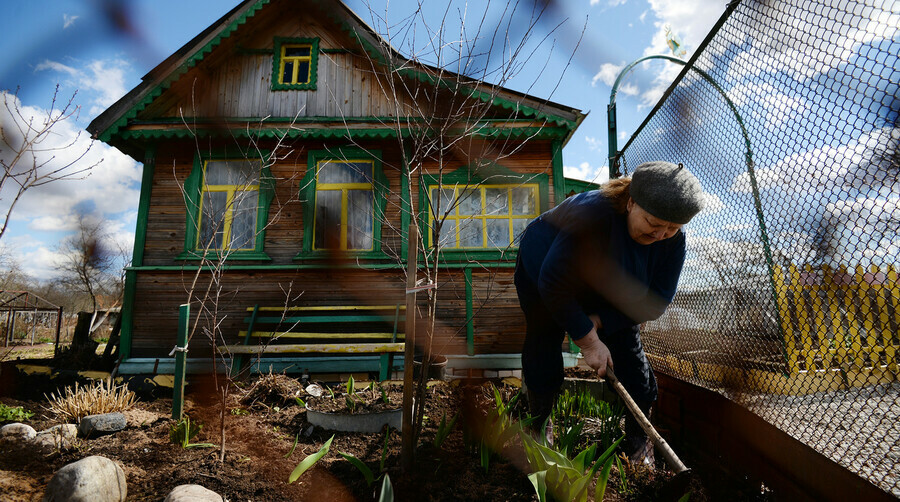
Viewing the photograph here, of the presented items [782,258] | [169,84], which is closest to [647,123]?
[782,258]

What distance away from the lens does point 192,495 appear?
5.36ft

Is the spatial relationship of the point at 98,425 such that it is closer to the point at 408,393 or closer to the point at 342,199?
the point at 408,393

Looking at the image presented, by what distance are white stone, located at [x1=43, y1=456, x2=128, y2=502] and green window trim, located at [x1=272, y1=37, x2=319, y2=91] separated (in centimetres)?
608

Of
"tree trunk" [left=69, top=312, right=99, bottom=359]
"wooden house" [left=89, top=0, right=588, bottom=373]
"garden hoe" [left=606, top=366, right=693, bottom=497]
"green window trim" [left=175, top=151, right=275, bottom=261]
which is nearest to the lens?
"garden hoe" [left=606, top=366, right=693, bottom=497]

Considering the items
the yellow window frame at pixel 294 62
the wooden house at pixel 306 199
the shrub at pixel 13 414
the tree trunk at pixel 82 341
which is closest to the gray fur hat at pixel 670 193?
the wooden house at pixel 306 199

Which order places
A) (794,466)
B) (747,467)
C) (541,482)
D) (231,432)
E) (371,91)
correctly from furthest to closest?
(371,91) < (231,432) < (747,467) < (794,466) < (541,482)

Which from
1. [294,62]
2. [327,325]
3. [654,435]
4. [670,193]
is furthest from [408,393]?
[294,62]

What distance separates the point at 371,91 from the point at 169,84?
2980 millimetres

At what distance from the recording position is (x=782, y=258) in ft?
6.88

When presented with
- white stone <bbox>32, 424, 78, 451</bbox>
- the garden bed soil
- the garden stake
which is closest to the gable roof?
the garden stake

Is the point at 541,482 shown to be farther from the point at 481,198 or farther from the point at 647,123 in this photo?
the point at 481,198

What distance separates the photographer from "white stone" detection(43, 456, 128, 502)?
1693 mm

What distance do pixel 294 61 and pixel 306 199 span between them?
2.50 m

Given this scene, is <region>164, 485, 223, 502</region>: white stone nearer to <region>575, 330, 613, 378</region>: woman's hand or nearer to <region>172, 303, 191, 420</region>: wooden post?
<region>172, 303, 191, 420</region>: wooden post
